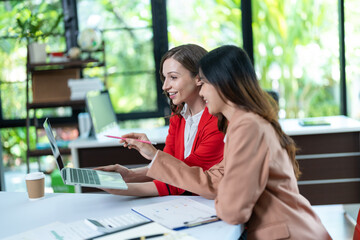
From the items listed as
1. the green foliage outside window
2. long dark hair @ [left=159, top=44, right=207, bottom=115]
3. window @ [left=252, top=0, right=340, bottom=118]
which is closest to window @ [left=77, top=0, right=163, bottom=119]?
the green foliage outside window

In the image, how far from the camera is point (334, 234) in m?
3.12

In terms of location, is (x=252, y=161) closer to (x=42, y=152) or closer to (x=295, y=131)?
(x=295, y=131)

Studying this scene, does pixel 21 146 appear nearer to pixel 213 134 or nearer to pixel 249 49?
pixel 249 49

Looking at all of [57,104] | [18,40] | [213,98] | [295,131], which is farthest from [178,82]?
[18,40]

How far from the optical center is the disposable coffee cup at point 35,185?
177 cm

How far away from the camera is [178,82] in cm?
198

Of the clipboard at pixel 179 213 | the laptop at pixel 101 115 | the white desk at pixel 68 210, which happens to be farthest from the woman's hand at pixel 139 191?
the laptop at pixel 101 115

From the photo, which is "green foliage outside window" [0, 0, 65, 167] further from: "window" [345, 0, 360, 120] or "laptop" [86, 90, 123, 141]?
"window" [345, 0, 360, 120]

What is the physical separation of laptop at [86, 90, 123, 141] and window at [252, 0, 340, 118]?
211 cm

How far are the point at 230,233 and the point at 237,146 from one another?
10.0 inches

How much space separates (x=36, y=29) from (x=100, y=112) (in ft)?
4.31

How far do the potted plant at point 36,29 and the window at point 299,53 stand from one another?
7.08ft

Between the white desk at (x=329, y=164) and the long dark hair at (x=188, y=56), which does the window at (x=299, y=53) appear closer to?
the white desk at (x=329, y=164)

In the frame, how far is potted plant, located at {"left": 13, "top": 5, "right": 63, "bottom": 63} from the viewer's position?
→ 159 inches
